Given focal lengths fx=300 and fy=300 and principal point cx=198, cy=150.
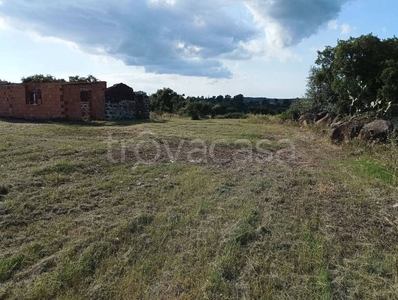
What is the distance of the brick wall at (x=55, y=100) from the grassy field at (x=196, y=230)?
10617 millimetres

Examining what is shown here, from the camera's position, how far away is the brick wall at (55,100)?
15.0 m

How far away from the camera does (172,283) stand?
6.59 feet

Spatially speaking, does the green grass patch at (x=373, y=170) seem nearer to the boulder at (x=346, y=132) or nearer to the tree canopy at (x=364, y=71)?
the boulder at (x=346, y=132)

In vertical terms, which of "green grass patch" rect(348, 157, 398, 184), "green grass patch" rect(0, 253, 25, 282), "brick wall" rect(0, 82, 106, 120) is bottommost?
"green grass patch" rect(0, 253, 25, 282)

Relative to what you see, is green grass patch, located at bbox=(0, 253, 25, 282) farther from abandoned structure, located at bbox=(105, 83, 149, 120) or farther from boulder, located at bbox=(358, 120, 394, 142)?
abandoned structure, located at bbox=(105, 83, 149, 120)

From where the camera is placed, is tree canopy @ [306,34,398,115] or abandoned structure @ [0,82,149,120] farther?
abandoned structure @ [0,82,149,120]

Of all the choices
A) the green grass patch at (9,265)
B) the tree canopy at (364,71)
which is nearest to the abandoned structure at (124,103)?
the tree canopy at (364,71)

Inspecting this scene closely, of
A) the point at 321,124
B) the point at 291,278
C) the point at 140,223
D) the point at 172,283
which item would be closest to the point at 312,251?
the point at 291,278

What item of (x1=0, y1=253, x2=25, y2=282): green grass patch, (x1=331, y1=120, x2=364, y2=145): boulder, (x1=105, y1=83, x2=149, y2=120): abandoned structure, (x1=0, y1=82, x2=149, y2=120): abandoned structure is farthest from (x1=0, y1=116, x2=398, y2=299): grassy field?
(x1=105, y1=83, x2=149, y2=120): abandoned structure

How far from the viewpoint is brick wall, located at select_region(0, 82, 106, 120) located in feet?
49.3

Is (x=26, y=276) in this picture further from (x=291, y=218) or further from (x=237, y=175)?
(x=237, y=175)

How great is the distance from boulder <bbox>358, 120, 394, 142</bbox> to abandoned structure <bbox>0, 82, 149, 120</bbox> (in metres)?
12.3

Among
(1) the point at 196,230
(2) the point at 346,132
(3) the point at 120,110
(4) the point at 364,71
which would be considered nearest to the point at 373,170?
(2) the point at 346,132

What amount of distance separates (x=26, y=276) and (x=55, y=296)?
331 mm
